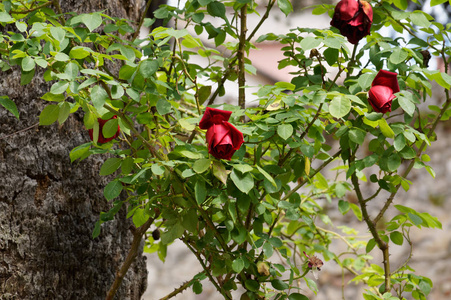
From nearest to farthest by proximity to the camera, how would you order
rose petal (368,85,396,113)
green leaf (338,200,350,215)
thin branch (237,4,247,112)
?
rose petal (368,85,396,113)
thin branch (237,4,247,112)
green leaf (338,200,350,215)

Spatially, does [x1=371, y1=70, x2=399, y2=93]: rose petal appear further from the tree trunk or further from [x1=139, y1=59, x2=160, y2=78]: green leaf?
the tree trunk

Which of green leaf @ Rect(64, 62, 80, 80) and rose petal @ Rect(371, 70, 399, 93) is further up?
green leaf @ Rect(64, 62, 80, 80)

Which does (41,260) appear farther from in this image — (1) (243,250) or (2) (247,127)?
(2) (247,127)

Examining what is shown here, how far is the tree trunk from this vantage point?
3.83ft

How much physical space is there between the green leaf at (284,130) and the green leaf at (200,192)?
0.56 feet

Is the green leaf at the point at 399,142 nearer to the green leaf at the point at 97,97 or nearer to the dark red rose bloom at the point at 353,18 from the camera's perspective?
the dark red rose bloom at the point at 353,18

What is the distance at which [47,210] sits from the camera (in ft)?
3.98

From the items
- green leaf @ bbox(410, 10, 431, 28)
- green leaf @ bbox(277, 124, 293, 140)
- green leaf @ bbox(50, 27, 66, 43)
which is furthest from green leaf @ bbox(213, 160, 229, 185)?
green leaf @ bbox(410, 10, 431, 28)

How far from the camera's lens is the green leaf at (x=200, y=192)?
2.88 feet

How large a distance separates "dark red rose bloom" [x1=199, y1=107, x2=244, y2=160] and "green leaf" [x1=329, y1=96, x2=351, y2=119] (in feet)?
0.55

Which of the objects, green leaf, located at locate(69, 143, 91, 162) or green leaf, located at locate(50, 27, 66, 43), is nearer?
green leaf, located at locate(50, 27, 66, 43)

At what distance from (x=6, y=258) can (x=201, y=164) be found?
598mm

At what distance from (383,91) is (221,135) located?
322 mm

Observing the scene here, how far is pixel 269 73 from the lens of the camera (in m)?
3.35
